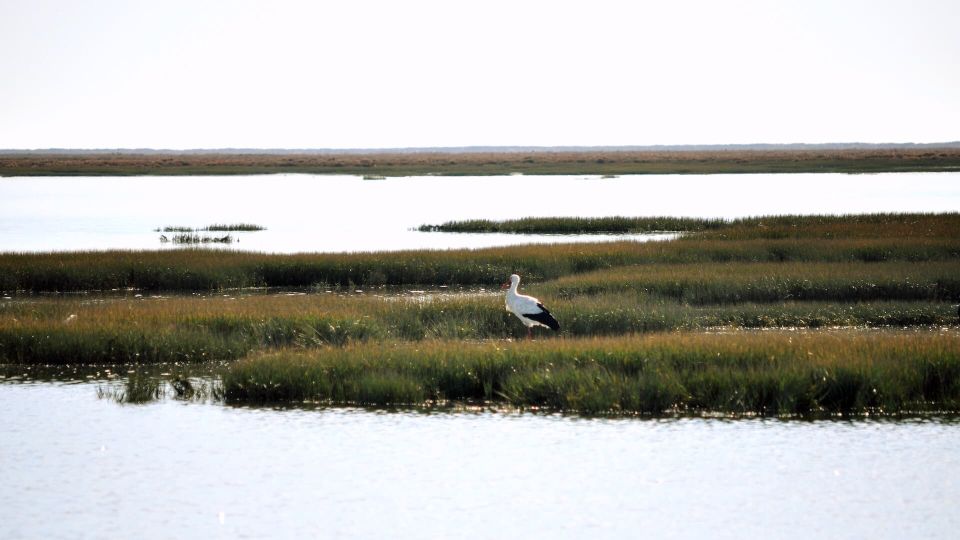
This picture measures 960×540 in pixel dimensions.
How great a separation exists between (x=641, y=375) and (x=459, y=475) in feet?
15.5

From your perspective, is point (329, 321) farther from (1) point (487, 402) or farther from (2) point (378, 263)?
(2) point (378, 263)

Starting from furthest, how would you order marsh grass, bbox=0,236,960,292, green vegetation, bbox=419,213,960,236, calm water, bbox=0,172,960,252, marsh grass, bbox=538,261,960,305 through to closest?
1. calm water, bbox=0,172,960,252
2. green vegetation, bbox=419,213,960,236
3. marsh grass, bbox=0,236,960,292
4. marsh grass, bbox=538,261,960,305

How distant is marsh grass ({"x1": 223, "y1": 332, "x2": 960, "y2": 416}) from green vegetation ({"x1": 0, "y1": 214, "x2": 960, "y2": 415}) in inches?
1.4

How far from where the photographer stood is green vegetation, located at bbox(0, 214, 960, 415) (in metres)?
19.8

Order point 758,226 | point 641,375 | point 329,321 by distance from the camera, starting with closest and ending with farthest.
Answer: point 641,375 < point 329,321 < point 758,226

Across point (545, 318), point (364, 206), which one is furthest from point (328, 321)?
point (364, 206)

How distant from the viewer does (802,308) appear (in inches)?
1132

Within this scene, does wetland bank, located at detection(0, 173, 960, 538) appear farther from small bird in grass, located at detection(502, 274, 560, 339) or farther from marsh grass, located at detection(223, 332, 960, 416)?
small bird in grass, located at detection(502, 274, 560, 339)

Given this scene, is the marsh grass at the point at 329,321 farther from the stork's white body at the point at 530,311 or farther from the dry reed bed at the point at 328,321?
the stork's white body at the point at 530,311

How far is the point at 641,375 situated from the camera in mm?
19953

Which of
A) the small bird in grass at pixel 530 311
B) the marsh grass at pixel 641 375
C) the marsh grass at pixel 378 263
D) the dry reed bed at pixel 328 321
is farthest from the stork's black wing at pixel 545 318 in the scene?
the marsh grass at pixel 378 263

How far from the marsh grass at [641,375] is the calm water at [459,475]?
67 cm

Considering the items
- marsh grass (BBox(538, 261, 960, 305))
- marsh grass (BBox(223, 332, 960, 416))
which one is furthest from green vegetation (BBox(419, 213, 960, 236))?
marsh grass (BBox(223, 332, 960, 416))

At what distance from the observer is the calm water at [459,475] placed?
14.1m
